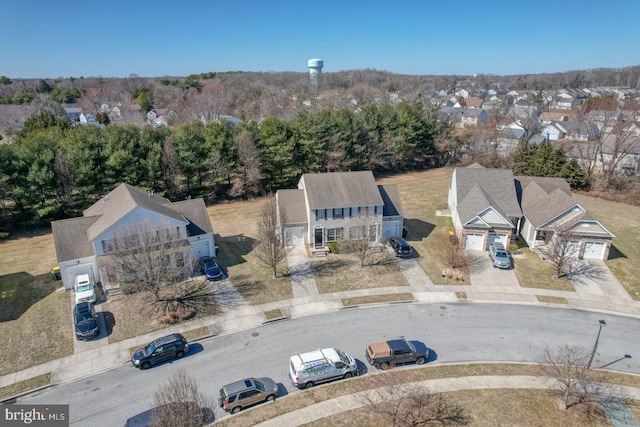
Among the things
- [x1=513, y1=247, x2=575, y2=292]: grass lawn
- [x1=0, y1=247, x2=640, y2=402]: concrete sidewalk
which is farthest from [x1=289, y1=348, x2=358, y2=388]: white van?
[x1=513, y1=247, x2=575, y2=292]: grass lawn

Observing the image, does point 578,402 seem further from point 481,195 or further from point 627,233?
point 627,233

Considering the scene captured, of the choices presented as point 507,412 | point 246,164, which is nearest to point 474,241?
point 507,412

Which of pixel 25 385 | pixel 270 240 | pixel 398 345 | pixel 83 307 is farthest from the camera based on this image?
pixel 270 240

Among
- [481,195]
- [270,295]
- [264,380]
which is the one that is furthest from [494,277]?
[264,380]

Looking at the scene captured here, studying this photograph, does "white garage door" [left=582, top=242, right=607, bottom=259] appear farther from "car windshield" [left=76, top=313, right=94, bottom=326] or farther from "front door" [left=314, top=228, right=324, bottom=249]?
"car windshield" [left=76, top=313, right=94, bottom=326]

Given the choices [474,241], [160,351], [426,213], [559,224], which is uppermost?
[559,224]

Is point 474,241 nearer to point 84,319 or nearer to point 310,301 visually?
point 310,301
